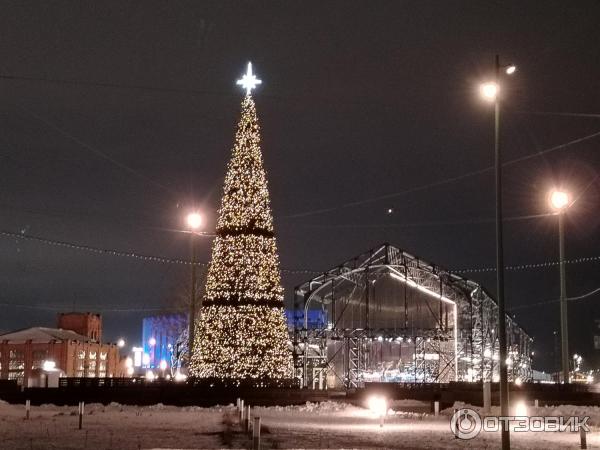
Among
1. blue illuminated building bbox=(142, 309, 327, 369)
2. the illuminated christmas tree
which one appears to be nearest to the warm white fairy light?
the illuminated christmas tree

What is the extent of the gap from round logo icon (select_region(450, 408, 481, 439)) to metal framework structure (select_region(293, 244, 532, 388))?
98.3 ft

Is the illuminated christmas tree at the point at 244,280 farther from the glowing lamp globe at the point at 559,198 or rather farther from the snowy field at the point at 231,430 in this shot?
the glowing lamp globe at the point at 559,198

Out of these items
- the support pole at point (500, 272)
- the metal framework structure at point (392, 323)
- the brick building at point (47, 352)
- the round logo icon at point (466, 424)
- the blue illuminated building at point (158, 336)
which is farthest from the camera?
the blue illuminated building at point (158, 336)

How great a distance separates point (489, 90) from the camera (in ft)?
71.3

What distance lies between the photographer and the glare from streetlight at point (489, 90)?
70.4 feet

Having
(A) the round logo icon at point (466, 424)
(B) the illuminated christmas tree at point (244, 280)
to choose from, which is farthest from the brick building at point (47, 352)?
(A) the round logo icon at point (466, 424)

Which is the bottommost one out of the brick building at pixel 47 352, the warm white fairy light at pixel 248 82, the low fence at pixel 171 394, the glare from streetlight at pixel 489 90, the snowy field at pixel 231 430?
the snowy field at pixel 231 430

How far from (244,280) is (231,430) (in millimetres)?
16431

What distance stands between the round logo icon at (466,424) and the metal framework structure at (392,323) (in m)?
30.0

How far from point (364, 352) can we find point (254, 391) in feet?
105

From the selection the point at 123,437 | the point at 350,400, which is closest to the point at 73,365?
the point at 350,400

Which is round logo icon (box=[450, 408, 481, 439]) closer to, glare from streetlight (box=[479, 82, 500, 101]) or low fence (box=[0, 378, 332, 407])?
glare from streetlight (box=[479, 82, 500, 101])

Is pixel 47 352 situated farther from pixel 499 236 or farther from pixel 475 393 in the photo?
pixel 499 236

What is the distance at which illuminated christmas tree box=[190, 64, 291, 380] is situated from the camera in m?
42.3
